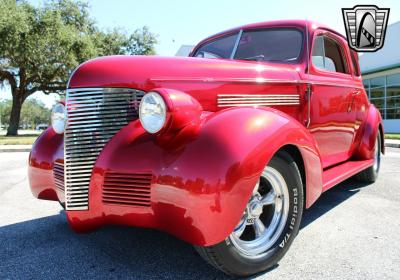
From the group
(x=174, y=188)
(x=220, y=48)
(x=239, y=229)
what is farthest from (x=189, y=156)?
(x=220, y=48)

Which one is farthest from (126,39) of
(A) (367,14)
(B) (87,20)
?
(A) (367,14)

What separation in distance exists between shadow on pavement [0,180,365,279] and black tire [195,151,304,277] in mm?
200

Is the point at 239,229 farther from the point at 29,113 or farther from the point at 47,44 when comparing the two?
the point at 29,113

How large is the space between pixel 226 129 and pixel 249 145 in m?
0.16

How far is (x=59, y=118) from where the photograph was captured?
2979 millimetres

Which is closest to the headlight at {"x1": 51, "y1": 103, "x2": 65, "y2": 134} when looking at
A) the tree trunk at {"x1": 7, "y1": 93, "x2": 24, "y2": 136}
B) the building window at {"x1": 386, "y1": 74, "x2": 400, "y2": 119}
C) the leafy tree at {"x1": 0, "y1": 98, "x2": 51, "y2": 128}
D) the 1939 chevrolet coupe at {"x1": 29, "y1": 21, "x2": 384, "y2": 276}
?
the 1939 chevrolet coupe at {"x1": 29, "y1": 21, "x2": 384, "y2": 276}

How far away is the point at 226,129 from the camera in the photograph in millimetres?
2160

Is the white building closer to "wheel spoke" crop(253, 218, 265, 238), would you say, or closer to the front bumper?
"wheel spoke" crop(253, 218, 265, 238)

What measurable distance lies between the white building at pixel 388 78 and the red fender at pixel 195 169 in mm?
19239

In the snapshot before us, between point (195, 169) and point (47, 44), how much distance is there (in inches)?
895

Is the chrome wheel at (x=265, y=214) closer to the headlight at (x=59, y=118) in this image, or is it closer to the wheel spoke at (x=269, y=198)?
the wheel spoke at (x=269, y=198)

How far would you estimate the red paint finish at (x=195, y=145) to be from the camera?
2012 mm

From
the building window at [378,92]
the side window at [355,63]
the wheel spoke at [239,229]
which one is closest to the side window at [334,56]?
the side window at [355,63]

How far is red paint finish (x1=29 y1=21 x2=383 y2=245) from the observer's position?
2012 millimetres
